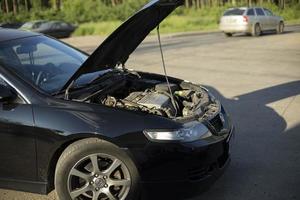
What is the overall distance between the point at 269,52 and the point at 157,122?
13307mm

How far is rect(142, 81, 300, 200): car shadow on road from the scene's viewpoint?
461cm

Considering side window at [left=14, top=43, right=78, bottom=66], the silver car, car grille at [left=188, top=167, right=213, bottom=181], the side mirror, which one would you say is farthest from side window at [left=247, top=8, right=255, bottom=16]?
the side mirror

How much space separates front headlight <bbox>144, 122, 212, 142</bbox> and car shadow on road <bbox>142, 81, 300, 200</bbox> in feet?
1.42

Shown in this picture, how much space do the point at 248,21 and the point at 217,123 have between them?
21918 mm

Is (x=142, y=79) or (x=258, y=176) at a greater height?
(x=142, y=79)

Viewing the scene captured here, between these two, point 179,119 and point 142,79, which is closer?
point 179,119

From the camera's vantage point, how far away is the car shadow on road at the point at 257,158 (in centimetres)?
461

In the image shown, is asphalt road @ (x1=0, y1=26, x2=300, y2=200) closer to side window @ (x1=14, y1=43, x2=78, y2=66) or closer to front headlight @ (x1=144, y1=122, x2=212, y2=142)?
front headlight @ (x1=144, y1=122, x2=212, y2=142)

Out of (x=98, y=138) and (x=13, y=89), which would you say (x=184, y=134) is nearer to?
(x=98, y=138)

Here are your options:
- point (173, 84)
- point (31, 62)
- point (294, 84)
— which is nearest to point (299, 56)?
point (294, 84)

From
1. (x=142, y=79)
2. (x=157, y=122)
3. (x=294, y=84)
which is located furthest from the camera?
(x=294, y=84)

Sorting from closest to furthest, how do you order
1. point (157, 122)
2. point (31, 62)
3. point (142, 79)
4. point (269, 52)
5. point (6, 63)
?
point (157, 122)
point (6, 63)
point (31, 62)
point (142, 79)
point (269, 52)

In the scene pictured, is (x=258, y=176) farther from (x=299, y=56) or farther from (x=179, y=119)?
(x=299, y=56)

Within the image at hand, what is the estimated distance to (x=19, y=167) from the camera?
4.21 metres
